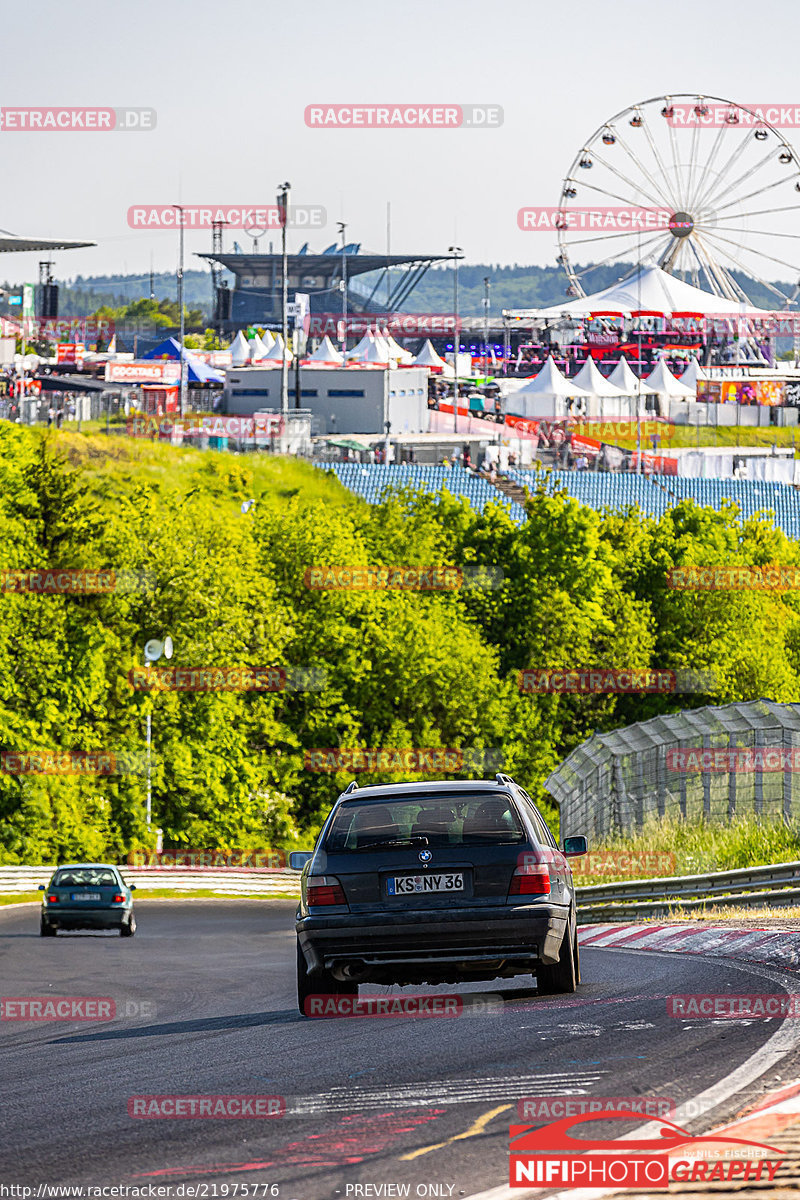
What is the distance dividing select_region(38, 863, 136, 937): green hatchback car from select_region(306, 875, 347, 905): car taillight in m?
14.8

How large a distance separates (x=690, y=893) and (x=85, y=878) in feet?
27.9

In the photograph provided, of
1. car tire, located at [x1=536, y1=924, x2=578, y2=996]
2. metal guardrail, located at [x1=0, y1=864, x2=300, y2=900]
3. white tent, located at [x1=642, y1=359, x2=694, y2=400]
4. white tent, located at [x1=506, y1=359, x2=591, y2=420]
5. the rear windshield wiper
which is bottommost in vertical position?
metal guardrail, located at [x1=0, y1=864, x2=300, y2=900]

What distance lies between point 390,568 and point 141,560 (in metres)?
11.2

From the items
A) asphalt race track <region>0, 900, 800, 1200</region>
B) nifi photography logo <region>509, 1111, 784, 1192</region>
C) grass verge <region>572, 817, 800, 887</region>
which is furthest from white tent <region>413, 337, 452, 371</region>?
nifi photography logo <region>509, 1111, 784, 1192</region>

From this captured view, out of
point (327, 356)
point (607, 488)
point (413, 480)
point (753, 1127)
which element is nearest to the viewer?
point (753, 1127)

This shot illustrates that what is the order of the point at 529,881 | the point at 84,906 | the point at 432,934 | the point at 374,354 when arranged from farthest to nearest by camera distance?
the point at 374,354, the point at 84,906, the point at 529,881, the point at 432,934

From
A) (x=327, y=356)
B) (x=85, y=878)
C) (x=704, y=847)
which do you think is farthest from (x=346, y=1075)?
(x=327, y=356)

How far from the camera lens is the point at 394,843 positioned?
10.2 meters

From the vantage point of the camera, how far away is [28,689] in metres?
47.5

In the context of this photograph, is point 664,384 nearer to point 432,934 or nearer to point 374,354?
point 374,354

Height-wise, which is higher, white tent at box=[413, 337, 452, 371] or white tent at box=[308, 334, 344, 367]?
white tent at box=[413, 337, 452, 371]

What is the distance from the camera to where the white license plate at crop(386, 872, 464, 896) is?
1009cm

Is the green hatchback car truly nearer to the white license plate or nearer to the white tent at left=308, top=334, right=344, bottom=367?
the white license plate

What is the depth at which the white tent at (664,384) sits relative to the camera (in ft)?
376
